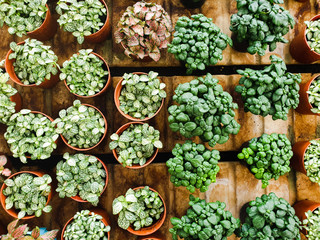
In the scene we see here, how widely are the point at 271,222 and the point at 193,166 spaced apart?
0.59 m

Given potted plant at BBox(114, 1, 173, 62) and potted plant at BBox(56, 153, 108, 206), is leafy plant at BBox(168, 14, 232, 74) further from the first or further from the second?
potted plant at BBox(56, 153, 108, 206)

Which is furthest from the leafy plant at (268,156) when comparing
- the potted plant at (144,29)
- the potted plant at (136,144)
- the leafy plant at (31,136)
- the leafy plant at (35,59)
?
the leafy plant at (35,59)

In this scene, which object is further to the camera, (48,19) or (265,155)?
(48,19)

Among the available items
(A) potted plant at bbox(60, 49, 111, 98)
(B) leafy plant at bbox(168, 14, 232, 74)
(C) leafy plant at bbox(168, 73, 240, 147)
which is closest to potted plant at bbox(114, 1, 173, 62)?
(B) leafy plant at bbox(168, 14, 232, 74)

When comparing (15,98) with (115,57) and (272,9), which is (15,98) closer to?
(115,57)

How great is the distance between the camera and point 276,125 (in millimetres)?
2014

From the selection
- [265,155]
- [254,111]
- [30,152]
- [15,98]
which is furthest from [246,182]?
[15,98]

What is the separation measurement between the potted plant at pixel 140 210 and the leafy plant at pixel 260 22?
1.18 m

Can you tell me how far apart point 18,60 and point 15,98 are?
287 mm

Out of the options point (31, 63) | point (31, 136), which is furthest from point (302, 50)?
point (31, 136)

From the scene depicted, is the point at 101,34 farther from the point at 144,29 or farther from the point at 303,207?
the point at 303,207

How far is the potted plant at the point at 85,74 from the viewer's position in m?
1.76

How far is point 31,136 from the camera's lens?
1787mm

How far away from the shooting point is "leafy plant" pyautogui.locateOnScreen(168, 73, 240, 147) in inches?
62.5
